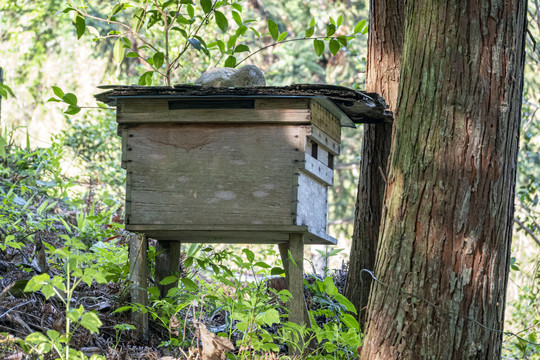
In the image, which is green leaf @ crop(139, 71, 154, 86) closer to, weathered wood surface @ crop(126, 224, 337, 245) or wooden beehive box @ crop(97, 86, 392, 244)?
wooden beehive box @ crop(97, 86, 392, 244)

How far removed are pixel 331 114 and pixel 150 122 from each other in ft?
3.68

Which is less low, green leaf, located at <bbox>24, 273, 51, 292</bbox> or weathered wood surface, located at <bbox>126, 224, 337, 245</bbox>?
weathered wood surface, located at <bbox>126, 224, 337, 245</bbox>

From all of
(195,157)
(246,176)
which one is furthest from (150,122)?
(246,176)

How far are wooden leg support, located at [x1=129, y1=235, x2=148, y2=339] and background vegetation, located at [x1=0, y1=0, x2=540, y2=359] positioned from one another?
9cm

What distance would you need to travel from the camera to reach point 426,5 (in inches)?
127

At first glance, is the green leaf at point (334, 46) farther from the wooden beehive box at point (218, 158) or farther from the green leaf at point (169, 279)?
the green leaf at point (169, 279)

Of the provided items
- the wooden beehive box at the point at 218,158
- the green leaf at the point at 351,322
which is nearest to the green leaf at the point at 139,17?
the wooden beehive box at the point at 218,158

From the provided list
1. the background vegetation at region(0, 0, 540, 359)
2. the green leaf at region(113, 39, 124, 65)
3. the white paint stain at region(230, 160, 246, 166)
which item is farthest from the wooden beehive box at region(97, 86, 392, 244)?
the green leaf at region(113, 39, 124, 65)

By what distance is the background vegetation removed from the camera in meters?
3.51

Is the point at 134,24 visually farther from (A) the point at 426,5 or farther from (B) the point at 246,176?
(A) the point at 426,5

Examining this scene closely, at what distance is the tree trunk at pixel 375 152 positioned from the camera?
445 cm

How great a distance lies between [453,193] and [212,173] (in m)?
1.30

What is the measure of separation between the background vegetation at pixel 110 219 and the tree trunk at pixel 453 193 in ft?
1.90

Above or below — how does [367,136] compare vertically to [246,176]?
above
